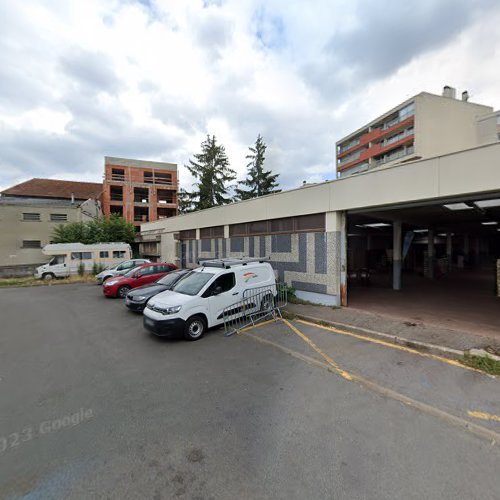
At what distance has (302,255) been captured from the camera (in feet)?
32.7

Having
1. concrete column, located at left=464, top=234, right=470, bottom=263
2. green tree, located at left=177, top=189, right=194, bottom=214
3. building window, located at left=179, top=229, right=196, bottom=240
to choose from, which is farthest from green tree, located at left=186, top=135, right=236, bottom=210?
concrete column, located at left=464, top=234, right=470, bottom=263

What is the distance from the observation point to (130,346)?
613 centimetres

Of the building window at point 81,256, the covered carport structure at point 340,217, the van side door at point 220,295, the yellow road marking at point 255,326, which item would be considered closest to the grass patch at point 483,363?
the covered carport structure at point 340,217

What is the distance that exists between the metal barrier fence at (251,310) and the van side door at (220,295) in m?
0.17

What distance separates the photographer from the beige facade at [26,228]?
2388 cm

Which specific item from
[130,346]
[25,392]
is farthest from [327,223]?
[25,392]

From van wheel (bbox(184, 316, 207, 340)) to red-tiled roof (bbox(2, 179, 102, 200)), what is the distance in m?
38.5

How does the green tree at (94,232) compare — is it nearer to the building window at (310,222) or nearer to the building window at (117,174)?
the building window at (117,174)

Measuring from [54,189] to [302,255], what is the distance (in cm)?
4056

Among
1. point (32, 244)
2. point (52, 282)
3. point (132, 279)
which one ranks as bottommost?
point (52, 282)

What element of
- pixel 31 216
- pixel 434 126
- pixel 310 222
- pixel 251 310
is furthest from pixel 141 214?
pixel 434 126

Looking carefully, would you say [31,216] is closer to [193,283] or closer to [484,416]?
[193,283]

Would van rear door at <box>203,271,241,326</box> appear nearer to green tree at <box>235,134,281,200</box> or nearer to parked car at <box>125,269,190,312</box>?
parked car at <box>125,269,190,312</box>

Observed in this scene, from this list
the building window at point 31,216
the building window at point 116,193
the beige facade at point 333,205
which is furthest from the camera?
the building window at point 116,193
